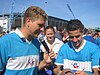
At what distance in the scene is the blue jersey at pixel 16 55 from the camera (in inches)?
119

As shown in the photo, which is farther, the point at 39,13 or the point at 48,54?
the point at 48,54

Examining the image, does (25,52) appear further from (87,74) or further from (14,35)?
(87,74)

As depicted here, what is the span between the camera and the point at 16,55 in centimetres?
309

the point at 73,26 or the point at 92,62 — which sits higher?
the point at 73,26

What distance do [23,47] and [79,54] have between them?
4.04 feet

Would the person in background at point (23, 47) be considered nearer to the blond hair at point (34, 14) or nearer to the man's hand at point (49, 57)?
the blond hair at point (34, 14)

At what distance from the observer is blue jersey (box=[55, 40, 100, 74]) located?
408 cm

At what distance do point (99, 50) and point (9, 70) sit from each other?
1.55m

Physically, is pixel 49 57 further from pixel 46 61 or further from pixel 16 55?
pixel 16 55

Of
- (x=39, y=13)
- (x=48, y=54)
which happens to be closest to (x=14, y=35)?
(x=39, y=13)

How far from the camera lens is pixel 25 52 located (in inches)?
124

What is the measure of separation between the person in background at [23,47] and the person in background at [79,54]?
0.96m

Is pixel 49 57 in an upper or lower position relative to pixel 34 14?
lower

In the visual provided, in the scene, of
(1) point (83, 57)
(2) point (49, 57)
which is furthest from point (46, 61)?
(1) point (83, 57)
